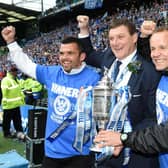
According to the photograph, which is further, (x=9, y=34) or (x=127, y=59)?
(x=9, y=34)

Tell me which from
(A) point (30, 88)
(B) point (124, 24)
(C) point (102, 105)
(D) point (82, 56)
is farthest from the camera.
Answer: (A) point (30, 88)

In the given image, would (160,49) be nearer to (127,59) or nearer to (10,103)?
(127,59)

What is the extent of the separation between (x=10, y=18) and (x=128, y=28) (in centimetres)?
4280

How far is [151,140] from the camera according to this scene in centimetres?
210

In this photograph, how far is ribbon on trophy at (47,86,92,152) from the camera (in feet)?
9.31

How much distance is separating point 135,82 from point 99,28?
22.7 metres

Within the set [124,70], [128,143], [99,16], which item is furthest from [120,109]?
[99,16]

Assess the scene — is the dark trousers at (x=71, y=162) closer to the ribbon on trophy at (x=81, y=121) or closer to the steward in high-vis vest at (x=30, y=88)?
the ribbon on trophy at (x=81, y=121)

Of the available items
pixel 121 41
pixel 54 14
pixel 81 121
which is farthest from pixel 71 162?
pixel 54 14

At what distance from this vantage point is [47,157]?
143 inches

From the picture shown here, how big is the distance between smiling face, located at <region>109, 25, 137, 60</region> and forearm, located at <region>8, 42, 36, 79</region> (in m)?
0.94

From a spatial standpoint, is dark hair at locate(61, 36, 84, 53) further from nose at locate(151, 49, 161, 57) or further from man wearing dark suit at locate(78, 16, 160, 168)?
nose at locate(151, 49, 161, 57)

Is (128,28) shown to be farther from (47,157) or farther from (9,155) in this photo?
(9,155)

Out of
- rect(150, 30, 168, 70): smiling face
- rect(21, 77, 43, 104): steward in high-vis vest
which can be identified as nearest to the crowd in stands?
rect(21, 77, 43, 104): steward in high-vis vest
